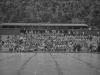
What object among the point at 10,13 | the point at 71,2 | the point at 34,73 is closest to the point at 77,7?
the point at 71,2

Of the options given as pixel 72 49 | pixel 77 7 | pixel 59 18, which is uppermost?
pixel 77 7

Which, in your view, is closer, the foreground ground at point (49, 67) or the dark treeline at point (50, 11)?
the foreground ground at point (49, 67)

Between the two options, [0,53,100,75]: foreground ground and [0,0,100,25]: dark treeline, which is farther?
[0,0,100,25]: dark treeline

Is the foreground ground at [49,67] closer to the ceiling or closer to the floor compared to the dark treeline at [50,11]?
closer to the floor

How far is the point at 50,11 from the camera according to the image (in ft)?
210

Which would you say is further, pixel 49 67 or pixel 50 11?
pixel 50 11

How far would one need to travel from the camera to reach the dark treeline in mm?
60688

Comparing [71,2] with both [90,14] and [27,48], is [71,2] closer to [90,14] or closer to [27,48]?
[90,14]

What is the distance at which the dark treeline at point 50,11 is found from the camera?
60.7 metres

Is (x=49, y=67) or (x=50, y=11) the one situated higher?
(x=50, y=11)

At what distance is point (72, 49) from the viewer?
90.3ft

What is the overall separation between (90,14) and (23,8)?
24075mm

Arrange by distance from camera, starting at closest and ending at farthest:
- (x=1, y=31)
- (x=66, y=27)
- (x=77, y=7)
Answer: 1. (x=1, y=31)
2. (x=66, y=27)
3. (x=77, y=7)

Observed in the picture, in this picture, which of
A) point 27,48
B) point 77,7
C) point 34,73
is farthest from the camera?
point 77,7
